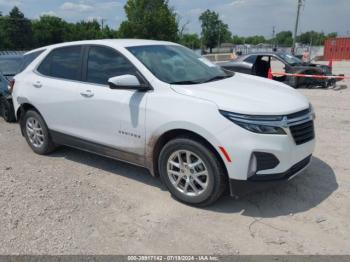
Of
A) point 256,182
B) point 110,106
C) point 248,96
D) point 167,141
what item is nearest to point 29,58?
point 110,106

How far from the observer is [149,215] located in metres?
3.86

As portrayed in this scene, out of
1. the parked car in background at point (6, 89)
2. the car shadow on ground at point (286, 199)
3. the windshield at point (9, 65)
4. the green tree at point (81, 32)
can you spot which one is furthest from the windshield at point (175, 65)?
the green tree at point (81, 32)

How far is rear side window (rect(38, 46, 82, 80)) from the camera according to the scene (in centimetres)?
495

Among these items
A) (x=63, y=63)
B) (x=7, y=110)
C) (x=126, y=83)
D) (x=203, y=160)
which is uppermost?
(x=63, y=63)

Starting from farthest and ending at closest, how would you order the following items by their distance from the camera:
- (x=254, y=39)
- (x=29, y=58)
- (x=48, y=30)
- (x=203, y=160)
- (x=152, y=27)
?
(x=254, y=39) → (x=48, y=30) → (x=152, y=27) → (x=29, y=58) → (x=203, y=160)

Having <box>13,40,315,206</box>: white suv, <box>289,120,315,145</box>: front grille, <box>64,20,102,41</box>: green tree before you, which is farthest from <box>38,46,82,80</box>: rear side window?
<box>64,20,102,41</box>: green tree

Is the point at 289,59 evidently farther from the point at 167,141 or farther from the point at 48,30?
the point at 48,30

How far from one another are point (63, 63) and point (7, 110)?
3.77 metres

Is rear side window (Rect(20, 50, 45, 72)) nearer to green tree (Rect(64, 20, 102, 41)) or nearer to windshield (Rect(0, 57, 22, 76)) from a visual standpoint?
windshield (Rect(0, 57, 22, 76))

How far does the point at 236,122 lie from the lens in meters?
3.51

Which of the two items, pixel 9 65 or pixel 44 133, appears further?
pixel 9 65

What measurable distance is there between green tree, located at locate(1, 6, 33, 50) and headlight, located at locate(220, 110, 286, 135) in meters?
70.6

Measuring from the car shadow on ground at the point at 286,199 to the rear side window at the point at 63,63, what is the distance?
2.63 metres

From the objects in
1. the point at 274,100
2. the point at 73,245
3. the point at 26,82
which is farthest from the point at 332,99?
the point at 73,245
